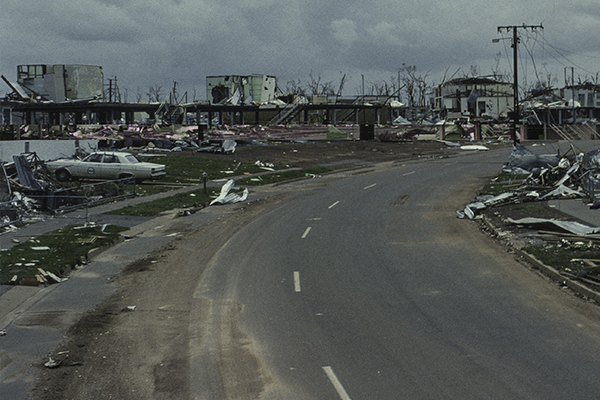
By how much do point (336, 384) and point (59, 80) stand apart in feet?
412

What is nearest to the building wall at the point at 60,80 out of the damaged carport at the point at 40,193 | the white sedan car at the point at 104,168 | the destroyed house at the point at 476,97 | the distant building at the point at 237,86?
the distant building at the point at 237,86

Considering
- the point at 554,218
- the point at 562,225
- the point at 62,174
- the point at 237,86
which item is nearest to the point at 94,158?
the point at 62,174

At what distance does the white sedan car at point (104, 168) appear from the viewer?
3575 cm

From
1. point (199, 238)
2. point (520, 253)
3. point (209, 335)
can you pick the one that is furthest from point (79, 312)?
point (520, 253)

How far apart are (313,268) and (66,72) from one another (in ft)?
391

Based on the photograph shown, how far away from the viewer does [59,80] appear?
12388cm

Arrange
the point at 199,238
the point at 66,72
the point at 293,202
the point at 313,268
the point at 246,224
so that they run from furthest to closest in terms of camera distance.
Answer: the point at 66,72, the point at 293,202, the point at 246,224, the point at 199,238, the point at 313,268

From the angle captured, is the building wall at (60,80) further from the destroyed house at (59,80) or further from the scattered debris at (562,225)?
the scattered debris at (562,225)

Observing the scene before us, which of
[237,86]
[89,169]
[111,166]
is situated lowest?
[89,169]

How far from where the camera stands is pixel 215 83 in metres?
128

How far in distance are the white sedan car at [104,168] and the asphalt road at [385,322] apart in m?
15.9

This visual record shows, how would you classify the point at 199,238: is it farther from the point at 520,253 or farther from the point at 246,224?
the point at 520,253

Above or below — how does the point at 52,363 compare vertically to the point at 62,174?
below

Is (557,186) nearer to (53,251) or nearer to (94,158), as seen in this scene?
(53,251)
